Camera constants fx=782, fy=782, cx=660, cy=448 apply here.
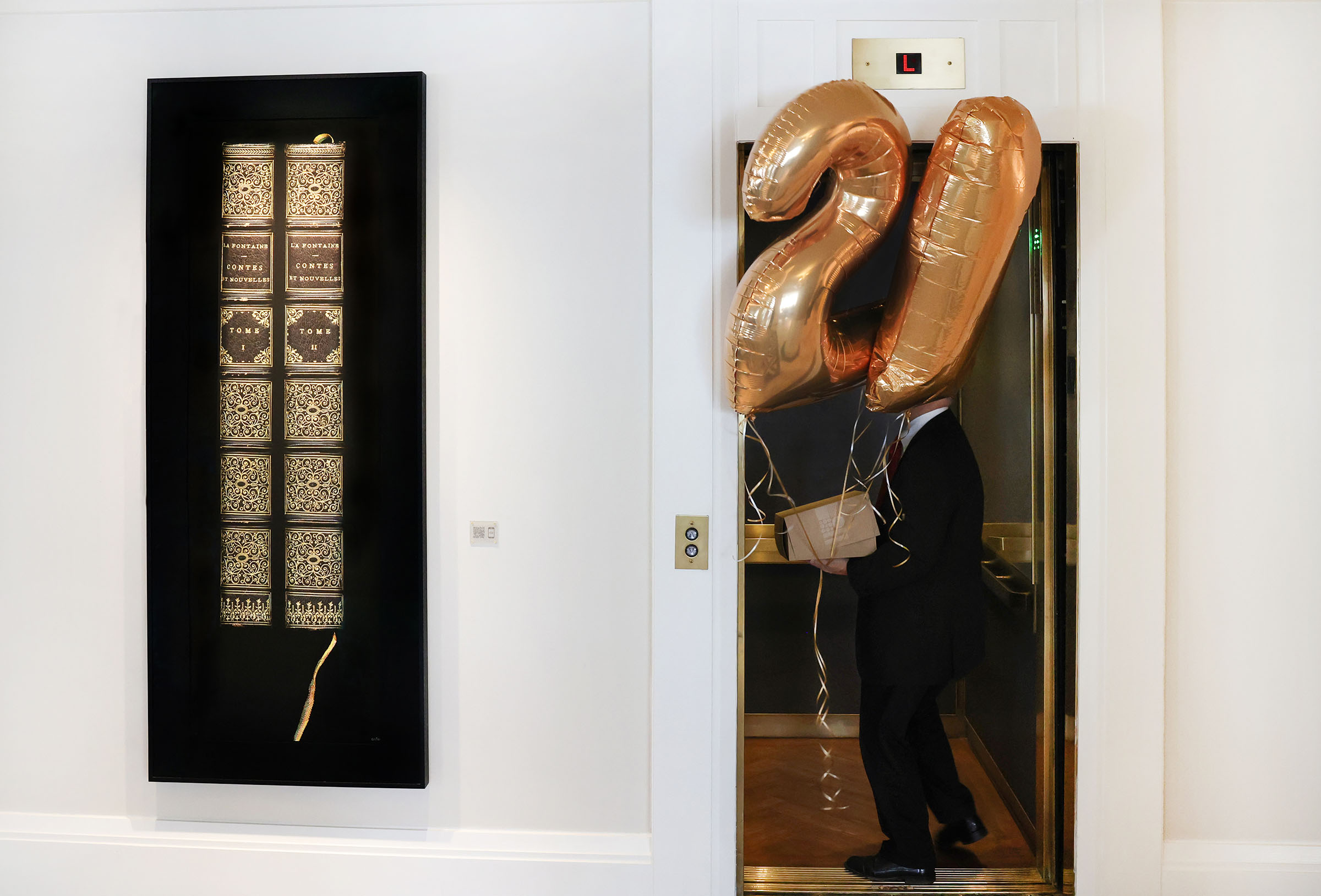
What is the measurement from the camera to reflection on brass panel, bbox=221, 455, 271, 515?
1.93 metres

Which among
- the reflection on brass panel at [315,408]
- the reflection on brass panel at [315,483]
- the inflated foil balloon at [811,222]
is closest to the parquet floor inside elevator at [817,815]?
the inflated foil balloon at [811,222]

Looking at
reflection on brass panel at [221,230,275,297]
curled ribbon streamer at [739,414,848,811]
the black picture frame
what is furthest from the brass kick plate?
reflection on brass panel at [221,230,275,297]

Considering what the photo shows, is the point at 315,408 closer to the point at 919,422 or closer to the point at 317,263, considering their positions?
the point at 317,263

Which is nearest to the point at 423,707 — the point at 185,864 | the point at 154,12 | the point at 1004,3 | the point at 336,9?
the point at 185,864

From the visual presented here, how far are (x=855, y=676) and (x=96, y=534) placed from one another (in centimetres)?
192

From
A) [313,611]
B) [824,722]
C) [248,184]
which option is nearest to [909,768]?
[824,722]

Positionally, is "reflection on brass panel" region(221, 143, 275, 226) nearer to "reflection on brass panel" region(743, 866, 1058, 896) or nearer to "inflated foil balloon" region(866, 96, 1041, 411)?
"inflated foil balloon" region(866, 96, 1041, 411)

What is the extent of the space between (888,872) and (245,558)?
5.70 ft

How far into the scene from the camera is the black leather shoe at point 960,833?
6.17 ft

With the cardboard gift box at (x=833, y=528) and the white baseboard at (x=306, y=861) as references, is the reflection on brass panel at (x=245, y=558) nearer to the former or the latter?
the white baseboard at (x=306, y=861)

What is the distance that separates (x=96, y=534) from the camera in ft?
6.48

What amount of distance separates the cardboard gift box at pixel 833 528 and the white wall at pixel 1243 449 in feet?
2.53

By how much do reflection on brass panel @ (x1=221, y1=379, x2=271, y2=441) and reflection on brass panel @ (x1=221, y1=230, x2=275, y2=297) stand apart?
23 cm

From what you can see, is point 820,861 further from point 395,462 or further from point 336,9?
point 336,9
